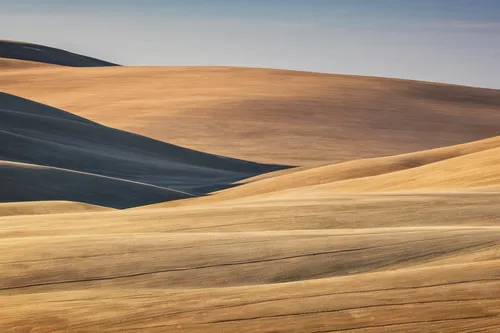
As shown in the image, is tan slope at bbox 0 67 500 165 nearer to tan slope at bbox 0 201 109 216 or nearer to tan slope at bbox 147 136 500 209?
tan slope at bbox 147 136 500 209

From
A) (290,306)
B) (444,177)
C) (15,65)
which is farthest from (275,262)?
(15,65)

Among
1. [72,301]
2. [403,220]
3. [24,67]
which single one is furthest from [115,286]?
[24,67]

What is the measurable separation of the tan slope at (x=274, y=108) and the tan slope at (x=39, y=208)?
3100cm

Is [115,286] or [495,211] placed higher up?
[495,211]

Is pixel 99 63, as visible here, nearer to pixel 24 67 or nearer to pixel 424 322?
pixel 24 67

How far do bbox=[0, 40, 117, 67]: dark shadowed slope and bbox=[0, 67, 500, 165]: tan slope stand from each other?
37402 mm

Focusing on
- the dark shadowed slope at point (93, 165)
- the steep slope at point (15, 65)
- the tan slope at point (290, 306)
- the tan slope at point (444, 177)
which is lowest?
the dark shadowed slope at point (93, 165)

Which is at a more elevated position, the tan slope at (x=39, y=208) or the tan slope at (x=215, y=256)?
the tan slope at (x=215, y=256)

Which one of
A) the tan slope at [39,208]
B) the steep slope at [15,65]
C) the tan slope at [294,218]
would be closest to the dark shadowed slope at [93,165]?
the tan slope at [39,208]

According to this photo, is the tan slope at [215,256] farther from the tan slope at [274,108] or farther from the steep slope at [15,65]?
the steep slope at [15,65]

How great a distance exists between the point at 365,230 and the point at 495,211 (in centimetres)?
182

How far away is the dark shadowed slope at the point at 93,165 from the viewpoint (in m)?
22.7

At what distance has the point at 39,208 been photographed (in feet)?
46.4

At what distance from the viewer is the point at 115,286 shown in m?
5.55
